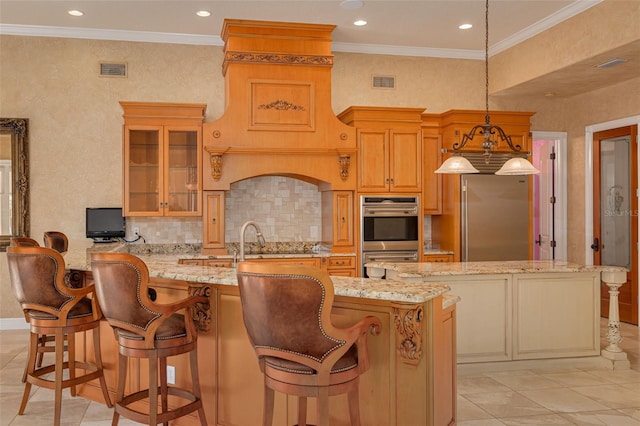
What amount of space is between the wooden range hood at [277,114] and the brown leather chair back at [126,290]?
10.6 feet

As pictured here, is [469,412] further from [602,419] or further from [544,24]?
[544,24]

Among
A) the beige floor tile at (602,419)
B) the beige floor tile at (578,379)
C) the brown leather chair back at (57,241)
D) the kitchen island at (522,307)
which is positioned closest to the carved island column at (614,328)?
the kitchen island at (522,307)

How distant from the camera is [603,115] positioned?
6.75m

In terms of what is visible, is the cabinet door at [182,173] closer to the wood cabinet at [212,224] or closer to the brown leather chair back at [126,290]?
the wood cabinet at [212,224]

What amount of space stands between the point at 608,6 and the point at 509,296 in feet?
9.45

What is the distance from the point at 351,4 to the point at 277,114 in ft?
4.48

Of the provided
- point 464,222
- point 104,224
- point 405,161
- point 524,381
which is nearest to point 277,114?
point 405,161

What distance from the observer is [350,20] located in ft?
19.4

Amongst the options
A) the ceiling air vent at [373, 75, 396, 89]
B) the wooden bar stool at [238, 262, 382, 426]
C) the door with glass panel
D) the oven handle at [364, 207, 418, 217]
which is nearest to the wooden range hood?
the door with glass panel

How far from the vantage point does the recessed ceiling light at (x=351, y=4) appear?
538cm

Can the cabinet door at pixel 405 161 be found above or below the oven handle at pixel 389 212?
above

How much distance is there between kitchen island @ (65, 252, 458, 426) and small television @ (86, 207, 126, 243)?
284 centimetres

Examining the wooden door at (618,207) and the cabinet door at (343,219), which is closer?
the cabinet door at (343,219)

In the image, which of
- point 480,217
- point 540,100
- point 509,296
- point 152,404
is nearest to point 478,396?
point 509,296
